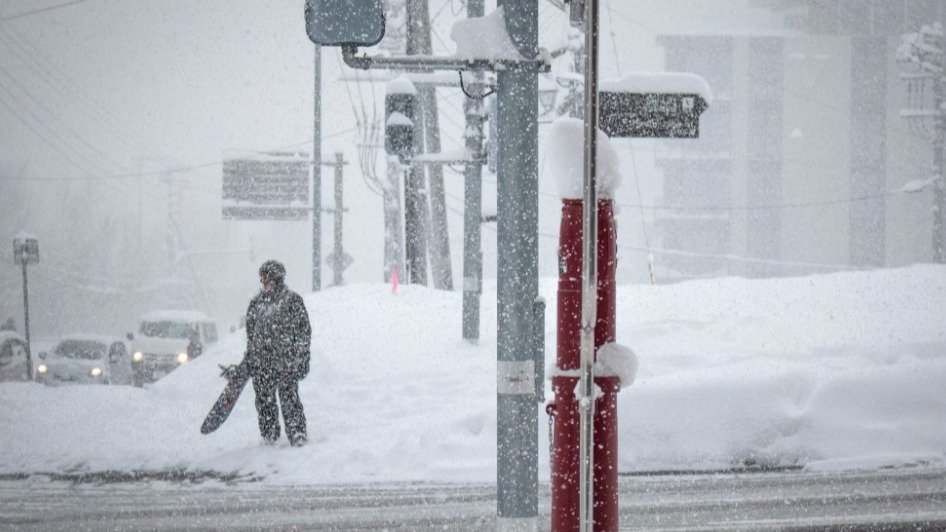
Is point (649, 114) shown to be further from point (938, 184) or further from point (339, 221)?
point (938, 184)

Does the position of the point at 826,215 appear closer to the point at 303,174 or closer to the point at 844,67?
the point at 844,67

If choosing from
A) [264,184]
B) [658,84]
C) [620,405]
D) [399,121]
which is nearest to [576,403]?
[658,84]

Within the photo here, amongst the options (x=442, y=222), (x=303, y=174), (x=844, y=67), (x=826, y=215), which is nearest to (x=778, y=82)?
(x=844, y=67)

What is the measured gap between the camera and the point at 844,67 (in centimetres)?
6072

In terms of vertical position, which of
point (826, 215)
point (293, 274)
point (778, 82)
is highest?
point (778, 82)

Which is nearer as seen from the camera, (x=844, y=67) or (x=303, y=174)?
(x=303, y=174)

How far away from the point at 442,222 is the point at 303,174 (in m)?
20.4

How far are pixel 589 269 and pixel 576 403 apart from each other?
753 millimetres

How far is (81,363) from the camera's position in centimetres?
2597

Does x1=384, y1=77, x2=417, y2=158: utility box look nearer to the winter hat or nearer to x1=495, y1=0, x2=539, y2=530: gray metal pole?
the winter hat

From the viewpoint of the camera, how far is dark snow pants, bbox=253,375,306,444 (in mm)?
10312

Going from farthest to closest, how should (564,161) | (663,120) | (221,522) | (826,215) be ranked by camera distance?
(826,215), (221,522), (663,120), (564,161)

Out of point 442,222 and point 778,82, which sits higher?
point 778,82

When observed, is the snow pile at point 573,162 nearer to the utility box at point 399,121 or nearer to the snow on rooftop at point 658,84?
the snow on rooftop at point 658,84
